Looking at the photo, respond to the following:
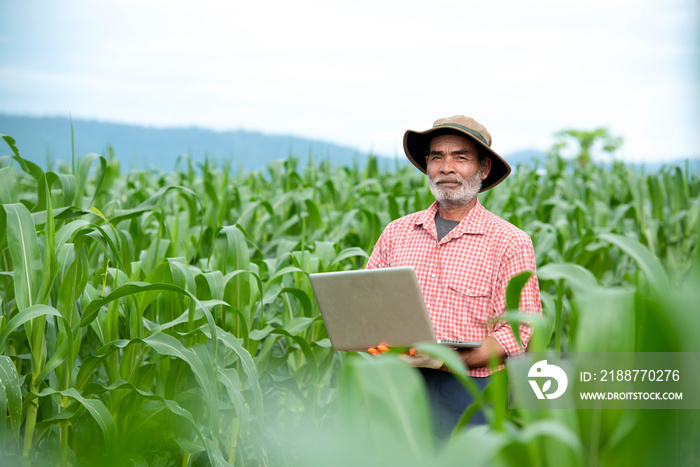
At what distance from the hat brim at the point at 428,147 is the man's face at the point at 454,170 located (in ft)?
0.10

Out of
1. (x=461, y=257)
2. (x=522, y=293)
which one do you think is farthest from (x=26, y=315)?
(x=522, y=293)

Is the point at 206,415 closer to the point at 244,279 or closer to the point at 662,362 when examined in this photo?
the point at 244,279

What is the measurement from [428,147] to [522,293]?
72cm

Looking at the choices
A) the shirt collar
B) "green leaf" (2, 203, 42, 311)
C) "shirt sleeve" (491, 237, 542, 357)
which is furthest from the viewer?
the shirt collar

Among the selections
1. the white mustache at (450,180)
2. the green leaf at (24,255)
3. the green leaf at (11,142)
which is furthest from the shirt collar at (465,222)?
the green leaf at (11,142)

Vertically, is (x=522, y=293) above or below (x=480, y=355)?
above

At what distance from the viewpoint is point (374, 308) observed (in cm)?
167

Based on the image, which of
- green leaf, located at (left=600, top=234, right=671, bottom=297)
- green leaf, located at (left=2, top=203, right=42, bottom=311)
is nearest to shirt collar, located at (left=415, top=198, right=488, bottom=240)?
green leaf, located at (left=600, top=234, right=671, bottom=297)

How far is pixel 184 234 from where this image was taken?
295 cm

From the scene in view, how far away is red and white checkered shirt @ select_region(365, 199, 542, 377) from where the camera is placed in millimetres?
1961

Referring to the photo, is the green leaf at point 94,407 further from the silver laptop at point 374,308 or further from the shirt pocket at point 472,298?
the shirt pocket at point 472,298

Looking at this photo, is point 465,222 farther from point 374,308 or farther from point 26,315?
point 26,315

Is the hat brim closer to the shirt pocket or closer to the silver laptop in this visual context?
the shirt pocket

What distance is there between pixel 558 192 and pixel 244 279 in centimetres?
360
